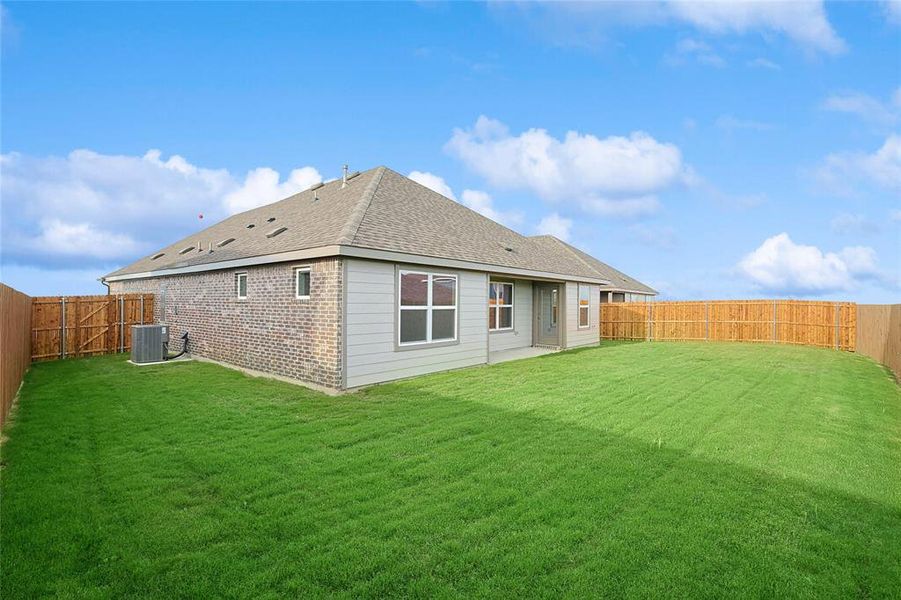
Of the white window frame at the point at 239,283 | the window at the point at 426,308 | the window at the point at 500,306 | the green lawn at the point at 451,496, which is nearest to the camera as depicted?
the green lawn at the point at 451,496

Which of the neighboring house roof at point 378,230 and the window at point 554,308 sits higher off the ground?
the neighboring house roof at point 378,230

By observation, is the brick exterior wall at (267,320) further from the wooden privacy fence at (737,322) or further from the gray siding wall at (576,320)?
the wooden privacy fence at (737,322)

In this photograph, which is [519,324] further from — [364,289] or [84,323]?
[84,323]

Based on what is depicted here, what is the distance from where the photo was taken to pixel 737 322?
22.3 meters

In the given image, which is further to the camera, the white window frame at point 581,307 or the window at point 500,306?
the white window frame at point 581,307

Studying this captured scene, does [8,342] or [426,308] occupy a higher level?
[426,308]

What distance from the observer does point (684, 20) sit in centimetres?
1256

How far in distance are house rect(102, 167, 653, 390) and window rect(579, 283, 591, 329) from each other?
3.84 ft

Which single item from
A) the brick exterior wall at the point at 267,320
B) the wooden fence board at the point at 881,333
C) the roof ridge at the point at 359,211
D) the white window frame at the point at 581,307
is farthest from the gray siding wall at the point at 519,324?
the wooden fence board at the point at 881,333

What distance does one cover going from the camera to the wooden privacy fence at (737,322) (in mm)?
19750

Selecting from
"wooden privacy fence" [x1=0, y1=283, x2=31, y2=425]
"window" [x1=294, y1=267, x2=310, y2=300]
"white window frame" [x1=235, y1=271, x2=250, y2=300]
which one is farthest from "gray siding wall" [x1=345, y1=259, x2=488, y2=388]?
"wooden privacy fence" [x1=0, y1=283, x2=31, y2=425]

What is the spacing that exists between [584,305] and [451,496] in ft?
54.5

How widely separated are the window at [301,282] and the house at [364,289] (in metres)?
0.03

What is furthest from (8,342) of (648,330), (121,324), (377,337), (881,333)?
(648,330)
